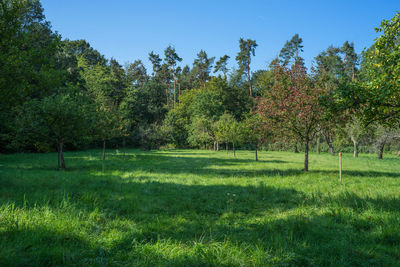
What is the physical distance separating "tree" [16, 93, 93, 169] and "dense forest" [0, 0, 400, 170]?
0.06m

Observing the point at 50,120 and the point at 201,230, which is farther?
the point at 50,120

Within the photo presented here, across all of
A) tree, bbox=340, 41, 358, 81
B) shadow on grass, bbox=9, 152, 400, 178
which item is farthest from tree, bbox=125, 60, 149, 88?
tree, bbox=340, 41, 358, 81

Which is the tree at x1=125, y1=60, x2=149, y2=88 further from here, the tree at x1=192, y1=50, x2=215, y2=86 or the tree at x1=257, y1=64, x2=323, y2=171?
the tree at x1=257, y1=64, x2=323, y2=171

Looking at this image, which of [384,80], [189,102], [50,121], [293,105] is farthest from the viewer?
[189,102]

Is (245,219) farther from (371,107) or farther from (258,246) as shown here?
(371,107)

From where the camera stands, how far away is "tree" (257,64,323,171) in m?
12.7

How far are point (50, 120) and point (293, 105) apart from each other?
47.5 ft

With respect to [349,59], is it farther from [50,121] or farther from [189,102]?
[50,121]

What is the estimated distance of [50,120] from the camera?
1304cm

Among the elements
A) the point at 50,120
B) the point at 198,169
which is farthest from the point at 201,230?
the point at 50,120

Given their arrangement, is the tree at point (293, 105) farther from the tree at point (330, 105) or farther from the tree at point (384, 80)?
the tree at point (384, 80)

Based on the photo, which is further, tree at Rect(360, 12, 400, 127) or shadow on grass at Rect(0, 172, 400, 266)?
tree at Rect(360, 12, 400, 127)

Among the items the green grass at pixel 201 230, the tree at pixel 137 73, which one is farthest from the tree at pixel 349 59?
the green grass at pixel 201 230

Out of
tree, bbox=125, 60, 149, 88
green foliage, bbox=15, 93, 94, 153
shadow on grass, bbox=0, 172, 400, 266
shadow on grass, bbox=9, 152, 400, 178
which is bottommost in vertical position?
shadow on grass, bbox=9, 152, 400, 178
